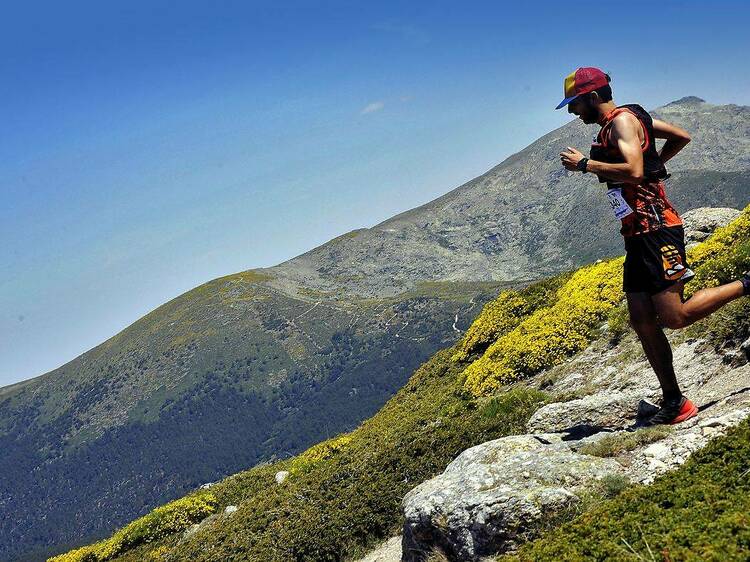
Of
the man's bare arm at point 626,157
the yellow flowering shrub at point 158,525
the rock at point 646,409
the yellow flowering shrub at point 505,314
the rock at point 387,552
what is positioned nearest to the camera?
the man's bare arm at point 626,157

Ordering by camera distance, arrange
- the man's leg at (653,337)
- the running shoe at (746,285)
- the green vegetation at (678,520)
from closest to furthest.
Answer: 1. the green vegetation at (678,520)
2. the running shoe at (746,285)
3. the man's leg at (653,337)

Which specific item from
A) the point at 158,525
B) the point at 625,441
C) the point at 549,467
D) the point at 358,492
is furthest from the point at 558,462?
the point at 158,525

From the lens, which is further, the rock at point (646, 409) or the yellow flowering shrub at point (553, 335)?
the yellow flowering shrub at point (553, 335)

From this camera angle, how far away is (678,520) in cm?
472

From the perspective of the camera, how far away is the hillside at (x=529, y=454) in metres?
5.55

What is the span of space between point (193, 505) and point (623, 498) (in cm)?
1732

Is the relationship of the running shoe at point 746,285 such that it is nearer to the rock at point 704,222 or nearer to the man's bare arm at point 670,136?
the man's bare arm at point 670,136

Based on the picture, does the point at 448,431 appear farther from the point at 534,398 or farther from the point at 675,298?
the point at 675,298

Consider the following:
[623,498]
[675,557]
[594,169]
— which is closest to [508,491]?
[623,498]

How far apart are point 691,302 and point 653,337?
24.2 inches

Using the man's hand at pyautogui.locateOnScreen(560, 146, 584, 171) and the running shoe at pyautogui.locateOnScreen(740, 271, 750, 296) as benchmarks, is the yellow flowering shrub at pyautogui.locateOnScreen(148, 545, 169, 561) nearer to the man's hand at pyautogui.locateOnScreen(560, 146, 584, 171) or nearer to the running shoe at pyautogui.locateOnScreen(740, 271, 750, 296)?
the man's hand at pyautogui.locateOnScreen(560, 146, 584, 171)

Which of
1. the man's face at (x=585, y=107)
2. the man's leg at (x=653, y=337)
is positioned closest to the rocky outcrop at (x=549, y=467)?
the man's leg at (x=653, y=337)

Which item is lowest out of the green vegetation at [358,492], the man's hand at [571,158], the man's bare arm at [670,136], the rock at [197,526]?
the rock at [197,526]

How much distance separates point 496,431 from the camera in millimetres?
12141
